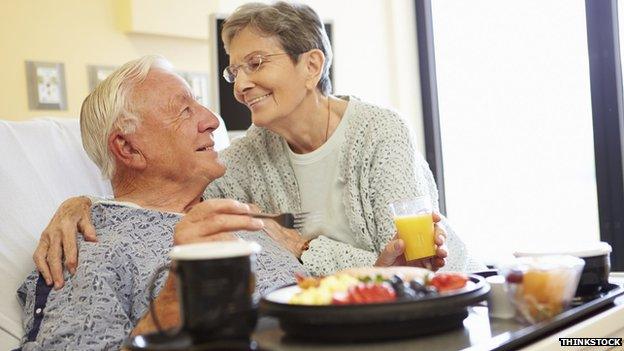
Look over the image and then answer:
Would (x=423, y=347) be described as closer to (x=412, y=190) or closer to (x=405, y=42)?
(x=412, y=190)

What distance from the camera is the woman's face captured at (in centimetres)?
204

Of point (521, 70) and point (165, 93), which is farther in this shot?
point (521, 70)

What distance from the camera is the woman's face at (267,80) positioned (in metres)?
2.04

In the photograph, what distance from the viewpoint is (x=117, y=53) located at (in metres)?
3.26

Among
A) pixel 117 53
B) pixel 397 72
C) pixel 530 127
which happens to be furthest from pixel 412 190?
pixel 397 72

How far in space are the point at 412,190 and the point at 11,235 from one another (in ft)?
3.26

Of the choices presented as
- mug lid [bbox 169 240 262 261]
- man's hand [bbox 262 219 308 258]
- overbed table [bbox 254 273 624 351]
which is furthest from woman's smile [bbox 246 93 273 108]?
mug lid [bbox 169 240 262 261]

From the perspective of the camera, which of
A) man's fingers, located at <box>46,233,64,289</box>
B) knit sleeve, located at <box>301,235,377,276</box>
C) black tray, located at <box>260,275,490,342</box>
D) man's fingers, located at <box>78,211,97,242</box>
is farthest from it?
knit sleeve, located at <box>301,235,377,276</box>

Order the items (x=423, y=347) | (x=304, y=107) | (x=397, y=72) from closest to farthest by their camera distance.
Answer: (x=423, y=347)
(x=304, y=107)
(x=397, y=72)

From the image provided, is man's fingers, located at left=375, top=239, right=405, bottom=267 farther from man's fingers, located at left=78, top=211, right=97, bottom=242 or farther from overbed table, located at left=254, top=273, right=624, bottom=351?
man's fingers, located at left=78, top=211, right=97, bottom=242

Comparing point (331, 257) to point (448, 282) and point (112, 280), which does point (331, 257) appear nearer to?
point (112, 280)

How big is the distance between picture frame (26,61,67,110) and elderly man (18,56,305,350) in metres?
1.36

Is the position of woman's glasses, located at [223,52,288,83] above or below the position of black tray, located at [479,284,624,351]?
above

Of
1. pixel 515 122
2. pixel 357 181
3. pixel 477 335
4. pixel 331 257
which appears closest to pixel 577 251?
pixel 477 335
